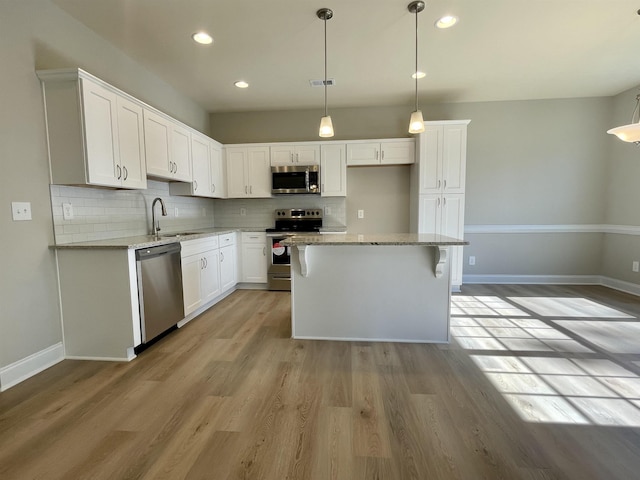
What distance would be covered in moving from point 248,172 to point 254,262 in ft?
4.57

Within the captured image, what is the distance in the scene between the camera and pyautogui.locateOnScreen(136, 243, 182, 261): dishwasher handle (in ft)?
7.81

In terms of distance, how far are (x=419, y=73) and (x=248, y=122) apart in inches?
106

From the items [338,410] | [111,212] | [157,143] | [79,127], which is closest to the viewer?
[338,410]

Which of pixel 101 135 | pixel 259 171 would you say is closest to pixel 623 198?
pixel 259 171

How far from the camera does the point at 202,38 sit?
8.79 ft

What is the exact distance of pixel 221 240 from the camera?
12.8 ft

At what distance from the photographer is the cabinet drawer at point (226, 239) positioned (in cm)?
388

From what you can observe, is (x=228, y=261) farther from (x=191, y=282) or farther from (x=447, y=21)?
(x=447, y=21)

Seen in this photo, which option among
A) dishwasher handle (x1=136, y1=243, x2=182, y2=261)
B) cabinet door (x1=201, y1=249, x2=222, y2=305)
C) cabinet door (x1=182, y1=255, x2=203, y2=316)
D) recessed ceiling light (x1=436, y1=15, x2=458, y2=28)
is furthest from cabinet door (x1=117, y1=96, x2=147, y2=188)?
recessed ceiling light (x1=436, y1=15, x2=458, y2=28)

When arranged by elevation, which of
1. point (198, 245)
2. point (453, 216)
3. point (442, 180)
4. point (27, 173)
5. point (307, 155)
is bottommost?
point (198, 245)

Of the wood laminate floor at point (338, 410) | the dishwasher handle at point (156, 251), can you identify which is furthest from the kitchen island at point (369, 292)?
the dishwasher handle at point (156, 251)

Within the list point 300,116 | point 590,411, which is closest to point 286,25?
point 300,116

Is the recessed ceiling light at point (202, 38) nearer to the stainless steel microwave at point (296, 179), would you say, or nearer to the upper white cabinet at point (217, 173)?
the upper white cabinet at point (217, 173)

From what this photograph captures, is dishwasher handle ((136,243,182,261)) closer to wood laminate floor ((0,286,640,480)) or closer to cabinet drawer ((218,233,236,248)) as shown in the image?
wood laminate floor ((0,286,640,480))
